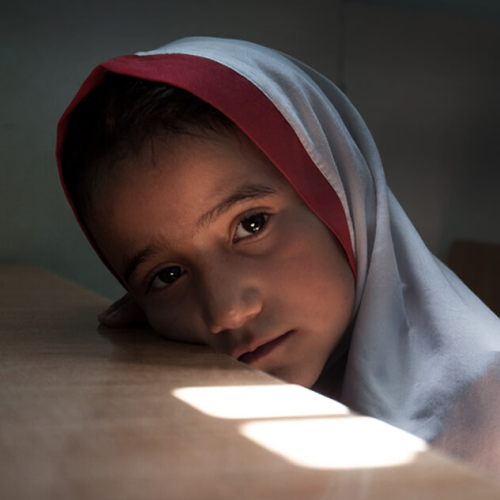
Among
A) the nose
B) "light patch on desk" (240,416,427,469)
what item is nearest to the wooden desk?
"light patch on desk" (240,416,427,469)

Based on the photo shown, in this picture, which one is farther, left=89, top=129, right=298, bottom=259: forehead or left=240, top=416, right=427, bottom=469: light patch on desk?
left=89, top=129, right=298, bottom=259: forehead

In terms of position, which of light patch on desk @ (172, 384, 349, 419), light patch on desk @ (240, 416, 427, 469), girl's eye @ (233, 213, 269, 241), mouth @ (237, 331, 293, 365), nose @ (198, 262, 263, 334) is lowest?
mouth @ (237, 331, 293, 365)

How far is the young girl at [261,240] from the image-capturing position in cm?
80

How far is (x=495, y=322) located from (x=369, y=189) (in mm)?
242

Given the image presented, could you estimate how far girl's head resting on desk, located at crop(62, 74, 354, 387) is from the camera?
806 mm

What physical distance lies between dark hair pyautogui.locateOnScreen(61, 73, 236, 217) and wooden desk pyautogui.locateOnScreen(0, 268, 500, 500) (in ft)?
1.28

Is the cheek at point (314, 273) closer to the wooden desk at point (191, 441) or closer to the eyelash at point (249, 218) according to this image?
the eyelash at point (249, 218)

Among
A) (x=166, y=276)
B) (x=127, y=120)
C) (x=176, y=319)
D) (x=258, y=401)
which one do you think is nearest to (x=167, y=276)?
(x=166, y=276)

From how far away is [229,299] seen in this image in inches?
30.5

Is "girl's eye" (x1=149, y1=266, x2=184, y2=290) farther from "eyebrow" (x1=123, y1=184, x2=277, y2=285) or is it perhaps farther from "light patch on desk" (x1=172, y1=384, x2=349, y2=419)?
"light patch on desk" (x1=172, y1=384, x2=349, y2=419)

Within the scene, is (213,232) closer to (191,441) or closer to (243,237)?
(243,237)

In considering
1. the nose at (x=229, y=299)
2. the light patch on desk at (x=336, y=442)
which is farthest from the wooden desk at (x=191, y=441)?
the nose at (x=229, y=299)

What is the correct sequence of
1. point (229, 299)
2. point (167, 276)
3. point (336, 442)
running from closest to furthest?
point (336, 442) → point (229, 299) → point (167, 276)

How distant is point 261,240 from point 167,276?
0.52 ft
